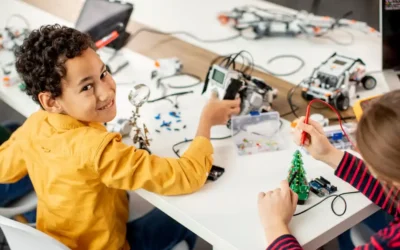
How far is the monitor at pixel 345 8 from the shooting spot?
1.70 m

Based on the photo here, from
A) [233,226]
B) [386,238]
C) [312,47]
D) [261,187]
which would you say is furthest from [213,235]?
[312,47]

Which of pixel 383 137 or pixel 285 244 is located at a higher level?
pixel 383 137

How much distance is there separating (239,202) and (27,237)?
42 cm

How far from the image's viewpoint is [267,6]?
1937 millimetres

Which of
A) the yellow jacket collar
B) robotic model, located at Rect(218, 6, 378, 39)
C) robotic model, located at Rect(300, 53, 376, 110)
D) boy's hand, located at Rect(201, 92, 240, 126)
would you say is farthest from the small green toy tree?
robotic model, located at Rect(218, 6, 378, 39)

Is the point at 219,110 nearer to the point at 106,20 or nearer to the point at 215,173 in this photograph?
the point at 215,173

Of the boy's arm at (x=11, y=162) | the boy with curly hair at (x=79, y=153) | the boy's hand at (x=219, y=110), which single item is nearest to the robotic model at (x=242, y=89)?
the boy's hand at (x=219, y=110)

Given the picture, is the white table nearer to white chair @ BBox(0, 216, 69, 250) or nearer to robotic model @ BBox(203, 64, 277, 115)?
robotic model @ BBox(203, 64, 277, 115)

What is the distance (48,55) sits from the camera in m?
1.01

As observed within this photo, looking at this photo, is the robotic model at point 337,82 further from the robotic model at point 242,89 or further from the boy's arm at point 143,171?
the boy's arm at point 143,171

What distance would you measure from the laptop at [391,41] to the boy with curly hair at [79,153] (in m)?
0.67

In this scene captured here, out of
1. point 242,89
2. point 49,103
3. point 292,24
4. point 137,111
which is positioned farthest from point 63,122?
point 292,24

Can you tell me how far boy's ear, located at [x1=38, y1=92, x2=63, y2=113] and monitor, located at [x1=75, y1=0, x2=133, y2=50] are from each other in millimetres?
569

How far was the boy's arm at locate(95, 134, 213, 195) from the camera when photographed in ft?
3.33
